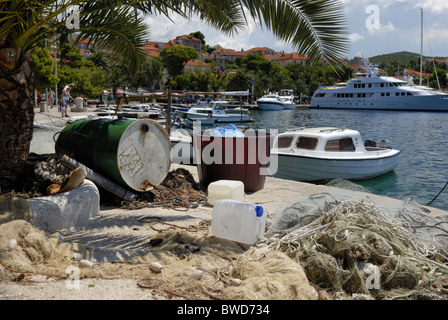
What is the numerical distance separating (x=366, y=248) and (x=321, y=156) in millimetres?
10242

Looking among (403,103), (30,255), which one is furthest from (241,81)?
(30,255)

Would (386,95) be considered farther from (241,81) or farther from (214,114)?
(214,114)

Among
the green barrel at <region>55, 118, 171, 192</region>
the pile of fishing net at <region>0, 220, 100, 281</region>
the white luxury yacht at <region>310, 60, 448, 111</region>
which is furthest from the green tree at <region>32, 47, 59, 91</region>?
the white luxury yacht at <region>310, 60, 448, 111</region>

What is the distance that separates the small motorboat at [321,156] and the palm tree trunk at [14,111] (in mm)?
9916

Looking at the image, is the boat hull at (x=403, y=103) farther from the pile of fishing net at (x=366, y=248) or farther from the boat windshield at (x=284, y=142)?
the pile of fishing net at (x=366, y=248)

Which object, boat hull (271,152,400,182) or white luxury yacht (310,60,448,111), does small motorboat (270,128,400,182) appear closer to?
boat hull (271,152,400,182)

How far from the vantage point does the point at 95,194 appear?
20.2 ft

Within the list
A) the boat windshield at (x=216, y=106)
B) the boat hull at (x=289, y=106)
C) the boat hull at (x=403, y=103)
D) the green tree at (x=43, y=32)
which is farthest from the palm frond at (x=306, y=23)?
the boat hull at (x=289, y=106)

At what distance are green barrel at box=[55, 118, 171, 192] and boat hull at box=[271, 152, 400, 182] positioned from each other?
792 cm

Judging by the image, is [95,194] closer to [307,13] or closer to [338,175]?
[307,13]

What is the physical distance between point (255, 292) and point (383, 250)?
5.32ft

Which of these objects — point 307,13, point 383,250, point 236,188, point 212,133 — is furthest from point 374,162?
point 383,250

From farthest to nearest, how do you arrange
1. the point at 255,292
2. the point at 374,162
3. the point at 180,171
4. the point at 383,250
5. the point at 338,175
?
the point at 374,162 < the point at 338,175 < the point at 180,171 < the point at 383,250 < the point at 255,292

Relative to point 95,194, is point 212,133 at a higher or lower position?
higher
